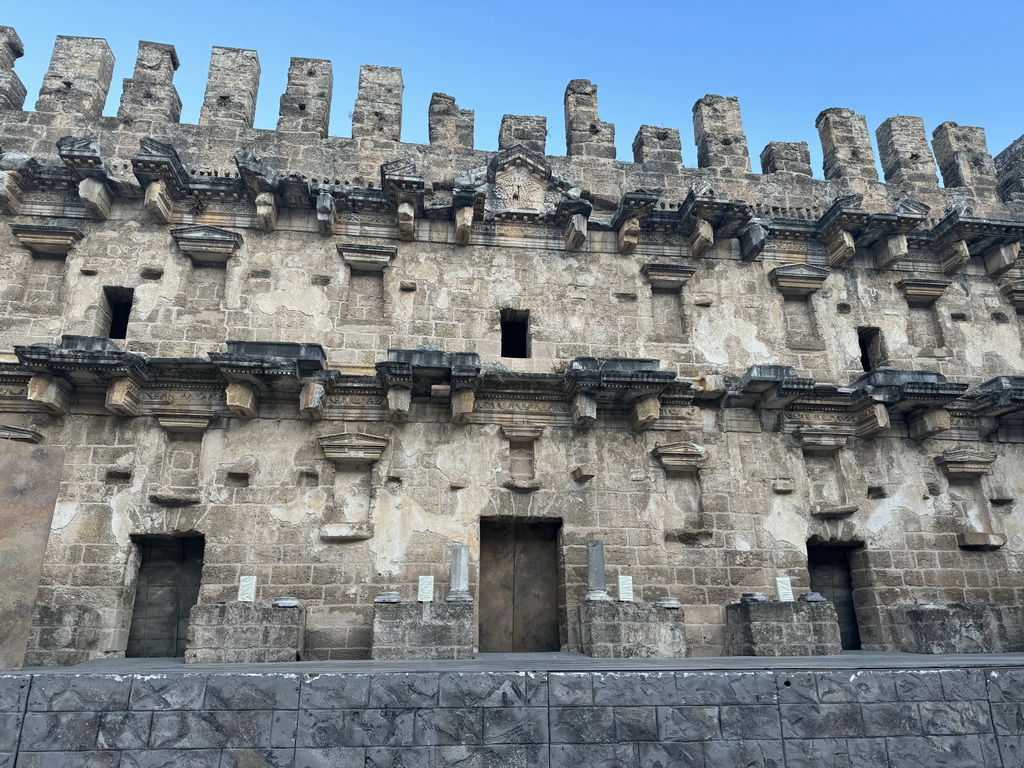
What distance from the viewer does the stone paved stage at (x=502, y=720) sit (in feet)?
14.9

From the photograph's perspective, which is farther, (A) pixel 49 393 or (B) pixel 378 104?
(B) pixel 378 104

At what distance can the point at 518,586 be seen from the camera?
998 cm

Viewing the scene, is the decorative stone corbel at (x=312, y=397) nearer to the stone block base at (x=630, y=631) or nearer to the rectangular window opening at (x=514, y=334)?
the rectangular window opening at (x=514, y=334)

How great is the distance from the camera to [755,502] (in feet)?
33.8

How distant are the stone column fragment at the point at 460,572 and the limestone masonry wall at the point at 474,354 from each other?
548 millimetres

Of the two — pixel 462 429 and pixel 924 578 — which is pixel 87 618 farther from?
pixel 924 578

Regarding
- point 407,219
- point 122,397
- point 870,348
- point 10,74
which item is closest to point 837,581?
point 870,348

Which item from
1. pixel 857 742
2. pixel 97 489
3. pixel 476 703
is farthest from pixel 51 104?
pixel 857 742

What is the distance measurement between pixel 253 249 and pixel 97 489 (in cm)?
424

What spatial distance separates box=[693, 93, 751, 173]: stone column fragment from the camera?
12.6 metres

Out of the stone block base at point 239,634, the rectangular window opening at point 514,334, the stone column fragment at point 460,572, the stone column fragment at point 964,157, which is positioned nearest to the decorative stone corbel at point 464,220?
the rectangular window opening at point 514,334

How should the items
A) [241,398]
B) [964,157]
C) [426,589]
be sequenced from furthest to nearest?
1. [964,157]
2. [241,398]
3. [426,589]

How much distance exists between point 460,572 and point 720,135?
9.32 meters

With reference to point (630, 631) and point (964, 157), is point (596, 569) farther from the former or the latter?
point (964, 157)
